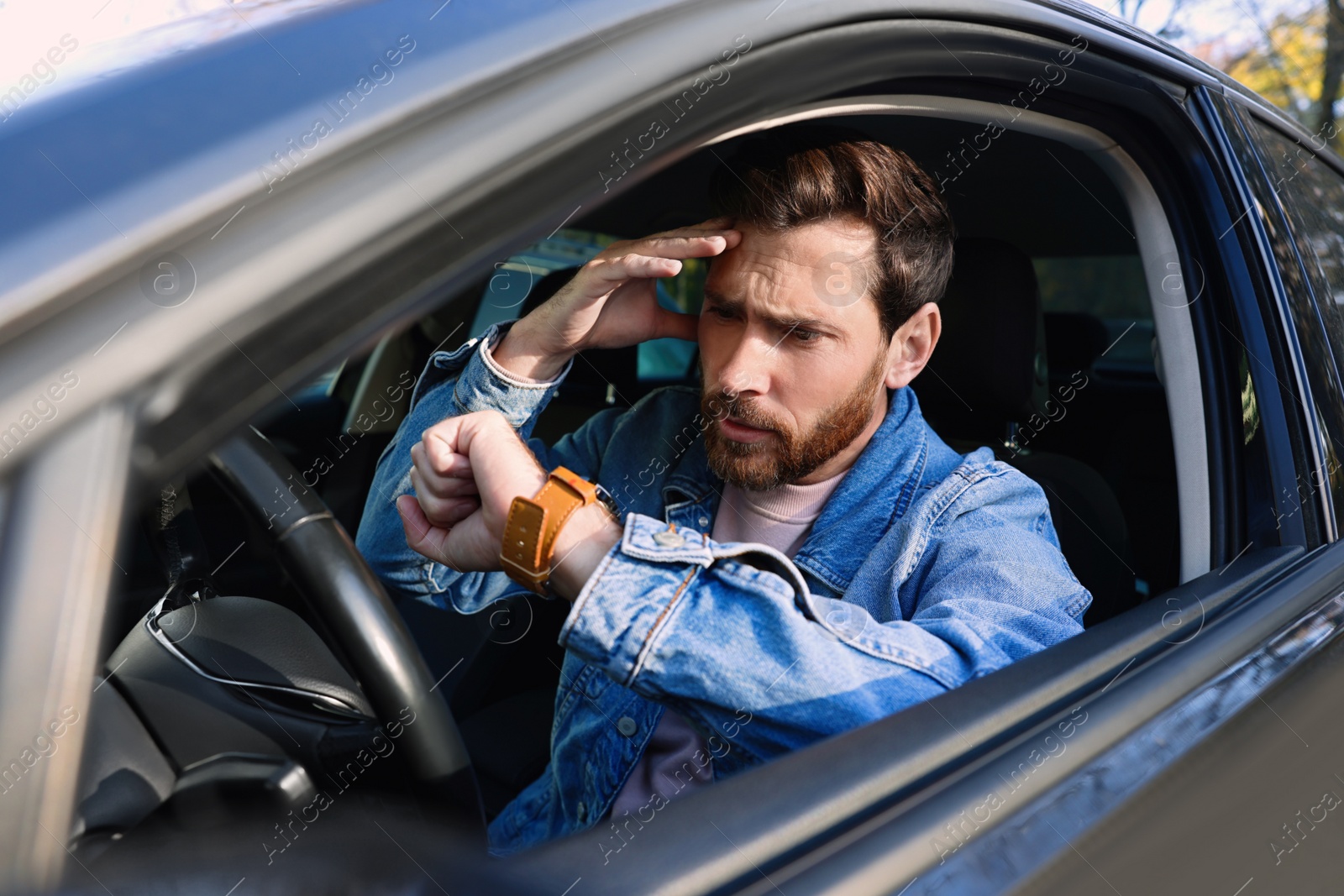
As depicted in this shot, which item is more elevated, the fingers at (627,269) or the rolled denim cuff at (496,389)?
the fingers at (627,269)

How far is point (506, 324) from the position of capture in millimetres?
1773

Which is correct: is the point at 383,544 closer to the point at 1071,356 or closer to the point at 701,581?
the point at 701,581

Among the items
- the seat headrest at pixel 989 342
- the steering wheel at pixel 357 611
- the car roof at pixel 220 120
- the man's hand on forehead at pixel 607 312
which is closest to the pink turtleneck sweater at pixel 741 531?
the man's hand on forehead at pixel 607 312

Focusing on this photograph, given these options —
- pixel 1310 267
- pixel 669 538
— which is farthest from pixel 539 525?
pixel 1310 267

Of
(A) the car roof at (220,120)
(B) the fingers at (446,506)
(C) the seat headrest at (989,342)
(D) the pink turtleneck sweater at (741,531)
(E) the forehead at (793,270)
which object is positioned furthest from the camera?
(C) the seat headrest at (989,342)

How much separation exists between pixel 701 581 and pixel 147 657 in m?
0.53

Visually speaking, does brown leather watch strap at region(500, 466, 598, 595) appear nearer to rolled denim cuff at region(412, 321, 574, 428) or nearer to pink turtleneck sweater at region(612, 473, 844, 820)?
A: pink turtleneck sweater at region(612, 473, 844, 820)

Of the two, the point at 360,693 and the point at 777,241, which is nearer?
the point at 360,693

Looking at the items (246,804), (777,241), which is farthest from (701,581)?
(777,241)

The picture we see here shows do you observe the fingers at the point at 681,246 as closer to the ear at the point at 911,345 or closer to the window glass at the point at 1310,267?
the ear at the point at 911,345

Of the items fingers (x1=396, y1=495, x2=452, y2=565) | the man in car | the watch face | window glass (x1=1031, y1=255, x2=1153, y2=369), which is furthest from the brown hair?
window glass (x1=1031, y1=255, x2=1153, y2=369)

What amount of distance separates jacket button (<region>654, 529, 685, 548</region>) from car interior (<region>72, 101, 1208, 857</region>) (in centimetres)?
31

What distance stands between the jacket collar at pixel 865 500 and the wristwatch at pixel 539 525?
2.02 feet

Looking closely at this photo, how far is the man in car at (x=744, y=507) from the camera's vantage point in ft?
3.31
